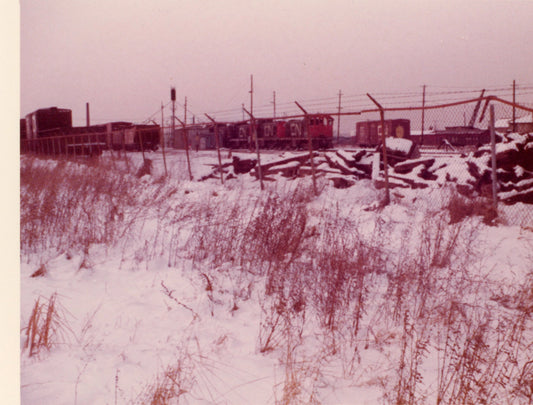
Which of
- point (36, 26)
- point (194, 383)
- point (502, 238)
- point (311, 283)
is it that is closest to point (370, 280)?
point (311, 283)

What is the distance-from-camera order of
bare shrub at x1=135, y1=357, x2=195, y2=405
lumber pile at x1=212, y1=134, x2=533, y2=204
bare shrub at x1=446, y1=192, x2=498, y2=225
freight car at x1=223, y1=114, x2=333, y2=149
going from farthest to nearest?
freight car at x1=223, y1=114, x2=333, y2=149
lumber pile at x1=212, y1=134, x2=533, y2=204
bare shrub at x1=446, y1=192, x2=498, y2=225
bare shrub at x1=135, y1=357, x2=195, y2=405

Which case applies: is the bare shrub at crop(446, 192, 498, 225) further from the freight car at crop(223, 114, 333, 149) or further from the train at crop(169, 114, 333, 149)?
the freight car at crop(223, 114, 333, 149)

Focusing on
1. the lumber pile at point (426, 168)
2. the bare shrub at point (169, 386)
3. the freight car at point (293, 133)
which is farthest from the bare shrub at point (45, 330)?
the freight car at point (293, 133)

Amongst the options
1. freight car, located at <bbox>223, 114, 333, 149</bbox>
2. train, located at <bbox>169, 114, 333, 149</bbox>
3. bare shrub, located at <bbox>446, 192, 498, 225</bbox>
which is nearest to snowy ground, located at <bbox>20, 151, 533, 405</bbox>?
bare shrub, located at <bbox>446, 192, 498, 225</bbox>

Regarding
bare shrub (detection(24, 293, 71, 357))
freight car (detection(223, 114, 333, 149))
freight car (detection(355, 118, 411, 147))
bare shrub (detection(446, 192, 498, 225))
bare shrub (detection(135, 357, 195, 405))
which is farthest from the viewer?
freight car (detection(355, 118, 411, 147))

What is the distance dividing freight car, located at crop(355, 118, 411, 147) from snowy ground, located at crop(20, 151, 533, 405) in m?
24.1

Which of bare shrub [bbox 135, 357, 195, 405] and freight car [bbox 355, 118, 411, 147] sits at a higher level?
freight car [bbox 355, 118, 411, 147]

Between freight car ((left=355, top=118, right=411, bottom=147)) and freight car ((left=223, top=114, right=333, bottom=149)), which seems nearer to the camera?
freight car ((left=223, top=114, right=333, bottom=149))

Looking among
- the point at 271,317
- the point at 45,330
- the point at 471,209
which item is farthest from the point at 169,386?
the point at 471,209

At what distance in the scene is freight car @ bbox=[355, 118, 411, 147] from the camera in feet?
93.2

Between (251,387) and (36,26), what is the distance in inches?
160

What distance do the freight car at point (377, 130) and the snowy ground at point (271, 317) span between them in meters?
24.1

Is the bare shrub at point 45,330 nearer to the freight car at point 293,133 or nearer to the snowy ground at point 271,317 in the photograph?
the snowy ground at point 271,317
